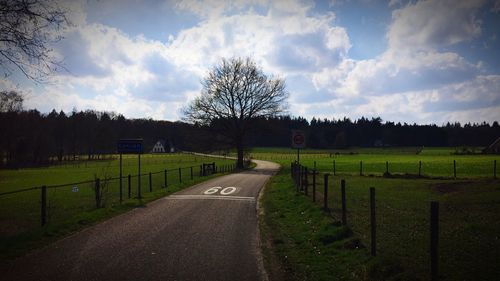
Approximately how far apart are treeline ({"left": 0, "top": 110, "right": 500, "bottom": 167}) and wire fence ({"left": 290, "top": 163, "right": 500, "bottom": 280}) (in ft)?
119

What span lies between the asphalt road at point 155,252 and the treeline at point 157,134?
126 ft

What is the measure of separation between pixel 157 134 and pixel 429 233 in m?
169

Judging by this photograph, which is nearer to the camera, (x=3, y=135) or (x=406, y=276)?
(x=406, y=276)

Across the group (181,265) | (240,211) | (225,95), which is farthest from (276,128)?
(181,265)

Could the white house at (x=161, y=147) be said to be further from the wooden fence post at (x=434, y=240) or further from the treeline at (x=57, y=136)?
the wooden fence post at (x=434, y=240)

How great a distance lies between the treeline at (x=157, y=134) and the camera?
52.0 metres

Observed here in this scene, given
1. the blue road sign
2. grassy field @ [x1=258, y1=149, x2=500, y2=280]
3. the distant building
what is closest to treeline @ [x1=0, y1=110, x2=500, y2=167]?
the blue road sign

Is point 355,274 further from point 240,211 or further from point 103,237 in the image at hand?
point 240,211

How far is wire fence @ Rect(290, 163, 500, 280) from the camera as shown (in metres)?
6.56

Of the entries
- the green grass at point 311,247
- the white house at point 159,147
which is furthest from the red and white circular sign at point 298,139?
the white house at point 159,147

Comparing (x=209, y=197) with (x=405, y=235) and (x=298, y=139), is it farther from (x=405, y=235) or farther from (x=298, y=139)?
(x=405, y=235)

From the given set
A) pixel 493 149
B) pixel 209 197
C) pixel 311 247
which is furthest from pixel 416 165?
pixel 493 149

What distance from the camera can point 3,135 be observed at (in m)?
66.6

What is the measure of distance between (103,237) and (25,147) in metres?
81.7
